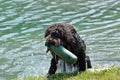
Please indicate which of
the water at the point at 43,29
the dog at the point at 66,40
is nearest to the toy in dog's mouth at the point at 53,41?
the dog at the point at 66,40

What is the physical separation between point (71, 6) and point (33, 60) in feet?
21.5

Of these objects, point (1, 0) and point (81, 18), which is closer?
point (81, 18)

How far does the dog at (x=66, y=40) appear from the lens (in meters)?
6.76

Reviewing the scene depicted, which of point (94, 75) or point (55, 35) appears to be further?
point (94, 75)

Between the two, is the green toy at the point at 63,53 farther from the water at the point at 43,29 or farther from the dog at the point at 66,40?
the water at the point at 43,29

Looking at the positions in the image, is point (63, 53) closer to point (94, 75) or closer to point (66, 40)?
point (66, 40)

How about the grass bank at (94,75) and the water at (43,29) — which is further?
the water at (43,29)

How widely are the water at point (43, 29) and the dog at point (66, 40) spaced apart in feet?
8.46

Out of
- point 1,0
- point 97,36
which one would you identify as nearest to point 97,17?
point 97,36

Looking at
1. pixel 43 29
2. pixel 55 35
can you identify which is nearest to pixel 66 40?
pixel 55 35

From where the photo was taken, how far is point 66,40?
6.89 m

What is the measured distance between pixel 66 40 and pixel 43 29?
6772mm

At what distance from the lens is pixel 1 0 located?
19.5m

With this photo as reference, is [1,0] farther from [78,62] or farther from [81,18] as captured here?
[78,62]
